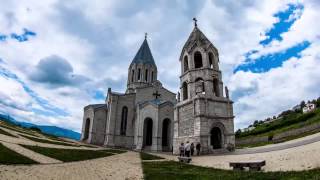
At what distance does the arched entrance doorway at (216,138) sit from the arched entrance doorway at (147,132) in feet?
42.3

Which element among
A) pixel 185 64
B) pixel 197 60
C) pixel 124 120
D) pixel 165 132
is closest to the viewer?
pixel 197 60

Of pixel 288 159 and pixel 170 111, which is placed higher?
pixel 170 111

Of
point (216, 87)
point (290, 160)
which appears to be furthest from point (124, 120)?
point (290, 160)

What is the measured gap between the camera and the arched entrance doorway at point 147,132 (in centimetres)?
3439

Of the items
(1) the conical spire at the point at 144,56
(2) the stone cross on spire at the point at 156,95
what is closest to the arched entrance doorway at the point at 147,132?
(2) the stone cross on spire at the point at 156,95

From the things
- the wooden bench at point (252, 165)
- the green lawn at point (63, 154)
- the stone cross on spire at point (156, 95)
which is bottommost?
the green lawn at point (63, 154)

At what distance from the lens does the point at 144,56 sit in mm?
46125

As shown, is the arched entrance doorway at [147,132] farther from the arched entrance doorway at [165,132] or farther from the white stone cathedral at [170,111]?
the arched entrance doorway at [165,132]

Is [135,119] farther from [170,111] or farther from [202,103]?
[202,103]

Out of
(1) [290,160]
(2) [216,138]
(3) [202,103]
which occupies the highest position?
(3) [202,103]

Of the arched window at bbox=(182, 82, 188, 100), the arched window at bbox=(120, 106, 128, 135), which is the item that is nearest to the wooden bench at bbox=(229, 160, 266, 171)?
the arched window at bbox=(182, 82, 188, 100)

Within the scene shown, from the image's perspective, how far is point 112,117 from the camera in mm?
36531

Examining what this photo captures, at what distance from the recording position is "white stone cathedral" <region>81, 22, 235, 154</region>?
74.6 ft

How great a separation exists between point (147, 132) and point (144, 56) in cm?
1707
